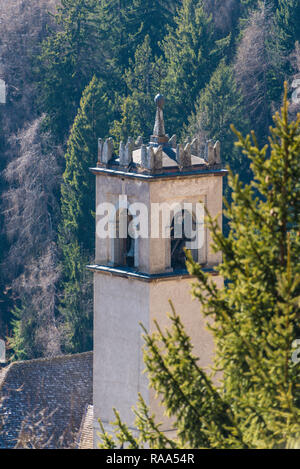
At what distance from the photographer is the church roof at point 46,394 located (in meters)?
33.3

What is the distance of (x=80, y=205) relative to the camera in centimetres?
5650

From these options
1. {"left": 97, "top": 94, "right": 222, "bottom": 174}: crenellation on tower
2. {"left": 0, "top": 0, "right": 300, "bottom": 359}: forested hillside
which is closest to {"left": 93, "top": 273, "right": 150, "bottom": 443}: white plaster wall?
{"left": 97, "top": 94, "right": 222, "bottom": 174}: crenellation on tower

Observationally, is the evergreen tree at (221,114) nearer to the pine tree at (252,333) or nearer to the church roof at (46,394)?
the church roof at (46,394)

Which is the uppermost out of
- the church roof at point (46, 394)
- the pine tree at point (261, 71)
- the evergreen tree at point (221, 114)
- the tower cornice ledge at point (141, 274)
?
the pine tree at point (261, 71)

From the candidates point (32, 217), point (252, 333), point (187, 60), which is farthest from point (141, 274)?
point (187, 60)

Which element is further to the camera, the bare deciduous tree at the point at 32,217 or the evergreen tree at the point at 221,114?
the bare deciduous tree at the point at 32,217

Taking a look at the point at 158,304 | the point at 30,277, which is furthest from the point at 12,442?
the point at 30,277

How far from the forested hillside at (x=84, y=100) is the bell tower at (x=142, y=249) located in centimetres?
2524

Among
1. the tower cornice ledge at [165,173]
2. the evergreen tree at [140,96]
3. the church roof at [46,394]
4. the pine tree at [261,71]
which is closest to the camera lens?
the tower cornice ledge at [165,173]

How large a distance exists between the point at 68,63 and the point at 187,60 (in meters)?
6.25

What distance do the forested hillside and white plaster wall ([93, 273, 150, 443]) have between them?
24995mm

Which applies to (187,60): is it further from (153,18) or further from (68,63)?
(153,18)

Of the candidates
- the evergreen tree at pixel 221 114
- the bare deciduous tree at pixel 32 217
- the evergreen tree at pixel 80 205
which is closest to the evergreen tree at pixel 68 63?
the bare deciduous tree at pixel 32 217

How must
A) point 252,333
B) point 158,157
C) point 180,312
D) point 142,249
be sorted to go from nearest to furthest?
1. point 252,333
2. point 158,157
3. point 180,312
4. point 142,249
